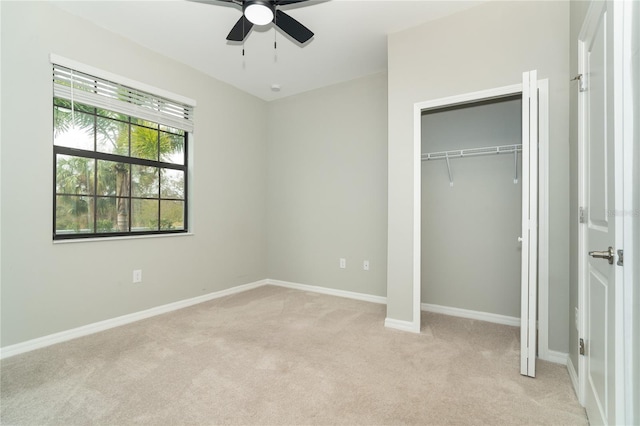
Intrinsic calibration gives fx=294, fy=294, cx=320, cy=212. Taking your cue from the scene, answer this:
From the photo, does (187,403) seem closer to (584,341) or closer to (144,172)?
Answer: (584,341)

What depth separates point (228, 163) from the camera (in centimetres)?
392

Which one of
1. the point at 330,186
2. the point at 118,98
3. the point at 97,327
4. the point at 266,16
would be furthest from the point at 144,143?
the point at 330,186

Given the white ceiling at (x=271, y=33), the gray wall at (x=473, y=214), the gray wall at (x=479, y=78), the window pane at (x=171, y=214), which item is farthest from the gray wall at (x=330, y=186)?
the window pane at (x=171, y=214)

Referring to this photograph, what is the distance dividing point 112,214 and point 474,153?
365cm

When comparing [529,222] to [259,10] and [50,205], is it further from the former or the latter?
[50,205]

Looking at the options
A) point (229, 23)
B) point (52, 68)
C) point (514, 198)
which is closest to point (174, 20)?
point (229, 23)

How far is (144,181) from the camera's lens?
3139mm

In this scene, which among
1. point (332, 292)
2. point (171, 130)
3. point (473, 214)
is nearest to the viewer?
point (473, 214)

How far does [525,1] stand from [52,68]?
12.4 ft

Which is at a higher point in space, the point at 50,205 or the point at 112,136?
the point at 112,136

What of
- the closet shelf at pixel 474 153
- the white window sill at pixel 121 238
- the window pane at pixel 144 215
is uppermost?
the closet shelf at pixel 474 153

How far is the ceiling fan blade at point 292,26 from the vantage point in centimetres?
204

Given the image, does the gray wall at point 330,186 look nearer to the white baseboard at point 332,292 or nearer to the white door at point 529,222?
the white baseboard at point 332,292

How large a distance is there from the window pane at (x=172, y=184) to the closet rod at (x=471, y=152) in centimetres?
281
